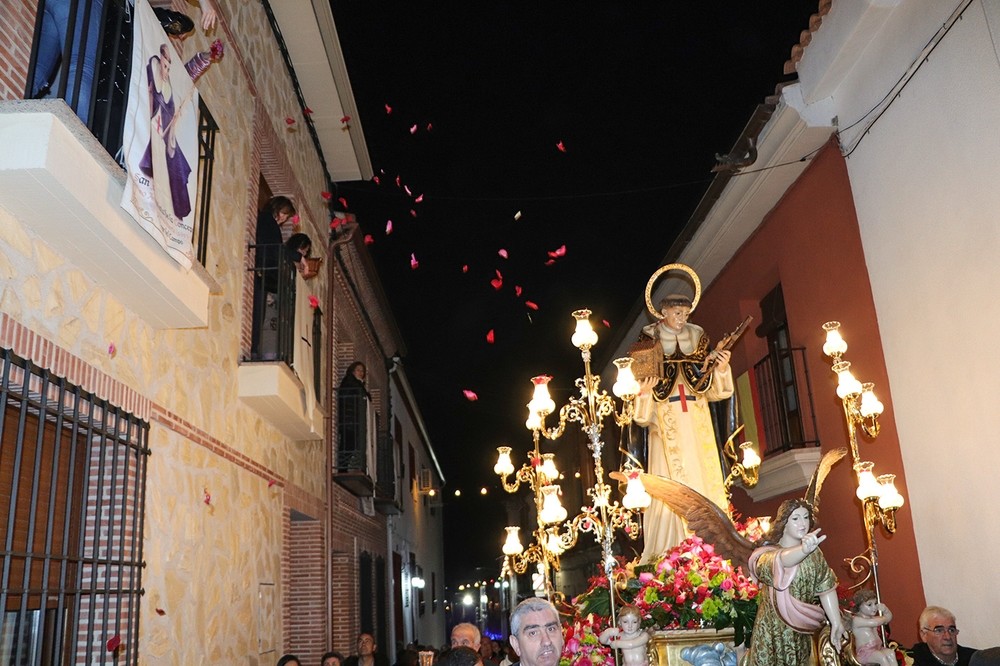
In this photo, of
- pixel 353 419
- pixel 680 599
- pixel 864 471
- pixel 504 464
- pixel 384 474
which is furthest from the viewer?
pixel 384 474

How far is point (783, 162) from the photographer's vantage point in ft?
34.3

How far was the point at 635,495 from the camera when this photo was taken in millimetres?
6660

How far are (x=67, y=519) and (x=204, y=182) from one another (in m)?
3.33

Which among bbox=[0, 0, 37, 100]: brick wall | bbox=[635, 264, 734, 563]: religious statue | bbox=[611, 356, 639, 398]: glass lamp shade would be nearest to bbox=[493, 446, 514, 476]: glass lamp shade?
bbox=[635, 264, 734, 563]: religious statue

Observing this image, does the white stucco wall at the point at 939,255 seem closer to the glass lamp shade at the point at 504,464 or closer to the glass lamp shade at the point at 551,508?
the glass lamp shade at the point at 551,508

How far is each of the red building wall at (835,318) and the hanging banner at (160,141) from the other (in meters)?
6.67

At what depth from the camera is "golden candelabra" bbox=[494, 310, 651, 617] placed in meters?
6.64

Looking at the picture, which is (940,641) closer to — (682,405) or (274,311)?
(682,405)

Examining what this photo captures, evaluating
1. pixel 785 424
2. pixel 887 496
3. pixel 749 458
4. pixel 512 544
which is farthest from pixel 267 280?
pixel 887 496

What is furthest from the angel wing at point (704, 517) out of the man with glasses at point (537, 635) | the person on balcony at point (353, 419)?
the person on balcony at point (353, 419)

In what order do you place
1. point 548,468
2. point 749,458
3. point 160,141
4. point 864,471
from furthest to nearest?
point 548,468 < point 749,458 < point 864,471 < point 160,141

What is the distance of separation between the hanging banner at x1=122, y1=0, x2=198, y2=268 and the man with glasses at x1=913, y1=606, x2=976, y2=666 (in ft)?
19.2

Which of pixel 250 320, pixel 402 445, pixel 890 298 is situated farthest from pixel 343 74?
pixel 402 445

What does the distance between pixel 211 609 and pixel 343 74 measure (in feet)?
24.5
